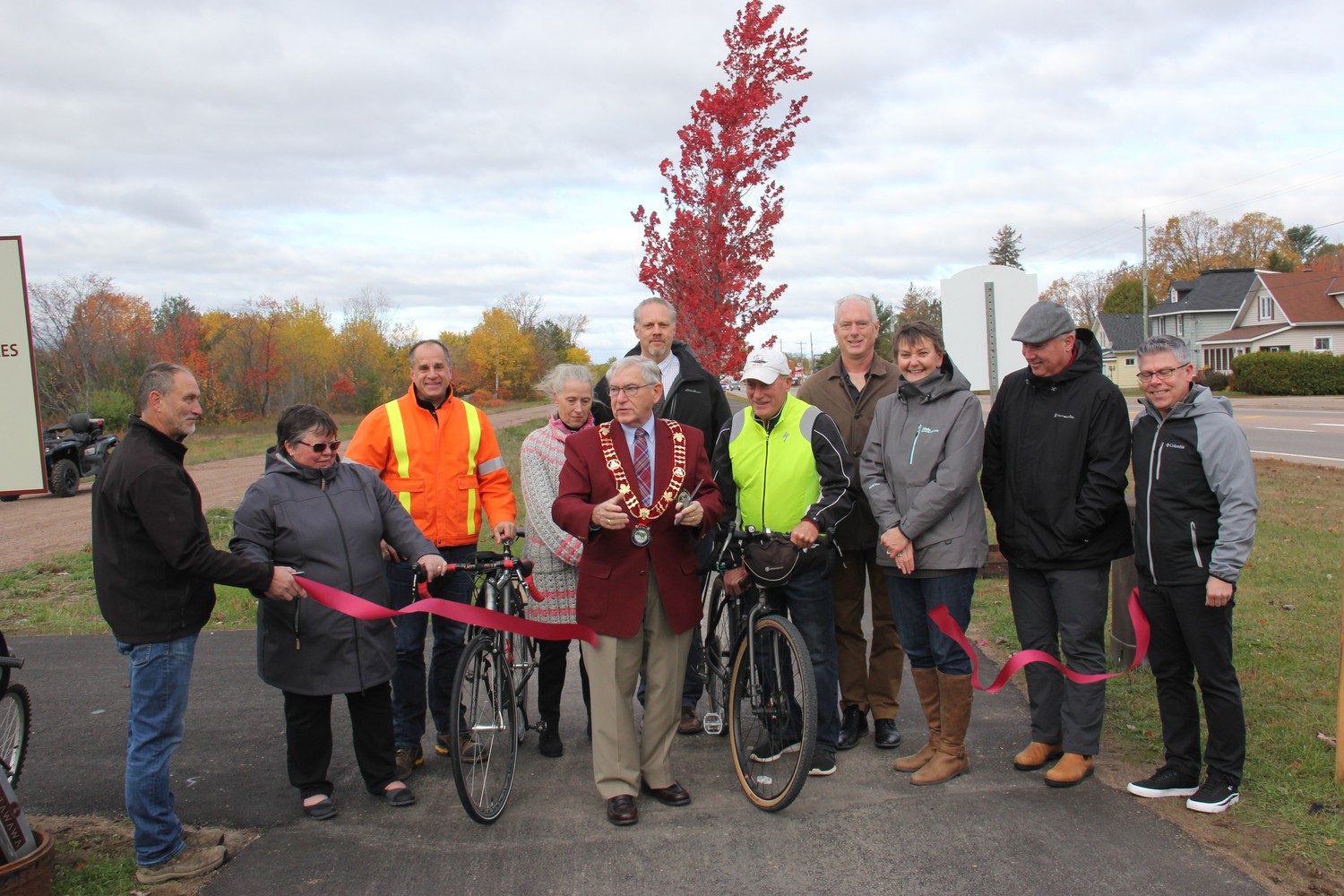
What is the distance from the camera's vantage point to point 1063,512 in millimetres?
4398

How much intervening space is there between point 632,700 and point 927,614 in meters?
1.51

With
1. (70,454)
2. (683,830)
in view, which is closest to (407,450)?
(683,830)

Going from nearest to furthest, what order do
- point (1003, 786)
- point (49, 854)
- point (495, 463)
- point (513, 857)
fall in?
point (49, 854) < point (513, 857) < point (1003, 786) < point (495, 463)

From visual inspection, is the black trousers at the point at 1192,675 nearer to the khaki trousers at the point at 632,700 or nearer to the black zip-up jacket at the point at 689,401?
the khaki trousers at the point at 632,700


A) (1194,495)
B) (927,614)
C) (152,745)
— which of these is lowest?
(152,745)

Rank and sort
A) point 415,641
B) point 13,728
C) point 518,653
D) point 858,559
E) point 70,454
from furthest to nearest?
point 70,454 → point 858,559 → point 415,641 → point 518,653 → point 13,728

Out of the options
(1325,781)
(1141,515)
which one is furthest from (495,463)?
(1325,781)

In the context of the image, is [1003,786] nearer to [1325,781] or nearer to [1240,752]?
[1240,752]

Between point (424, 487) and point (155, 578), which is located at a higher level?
point (424, 487)

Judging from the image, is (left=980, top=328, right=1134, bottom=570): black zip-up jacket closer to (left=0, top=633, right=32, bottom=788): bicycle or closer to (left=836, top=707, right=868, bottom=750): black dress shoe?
(left=836, top=707, right=868, bottom=750): black dress shoe

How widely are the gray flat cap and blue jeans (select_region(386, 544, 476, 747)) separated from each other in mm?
2949

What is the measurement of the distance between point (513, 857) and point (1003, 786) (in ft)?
7.40

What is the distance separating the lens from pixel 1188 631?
13.6 ft

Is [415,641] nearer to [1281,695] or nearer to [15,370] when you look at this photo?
[15,370]
